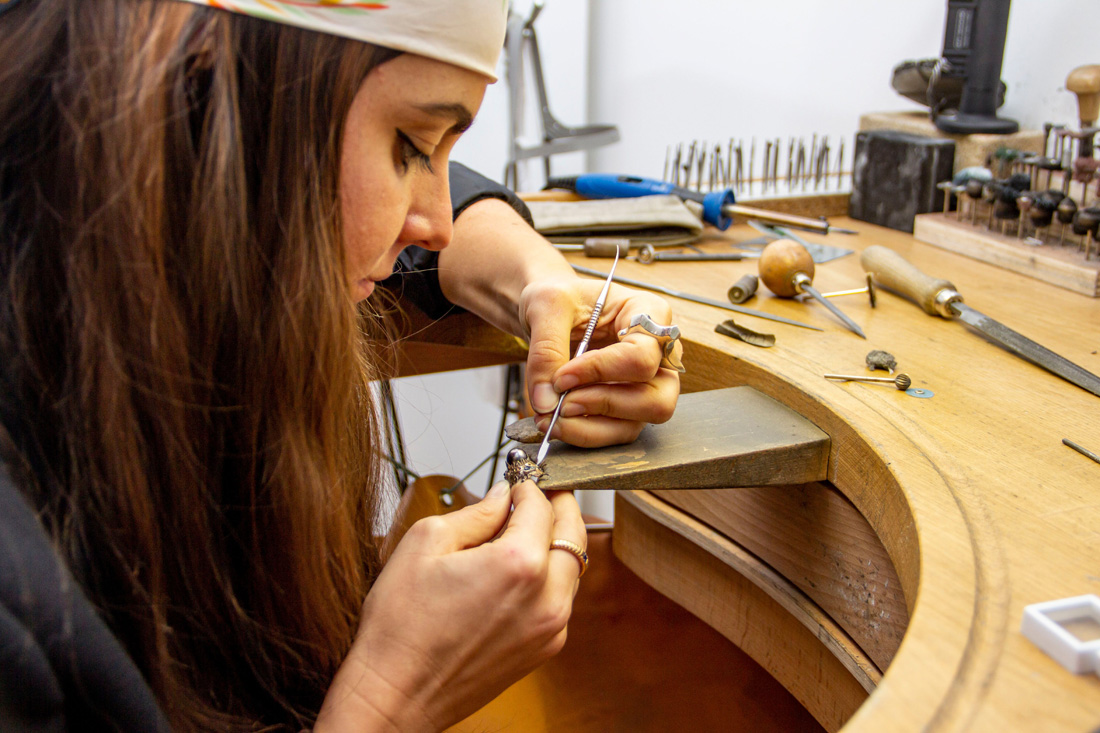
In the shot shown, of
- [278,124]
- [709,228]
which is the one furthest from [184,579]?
[709,228]

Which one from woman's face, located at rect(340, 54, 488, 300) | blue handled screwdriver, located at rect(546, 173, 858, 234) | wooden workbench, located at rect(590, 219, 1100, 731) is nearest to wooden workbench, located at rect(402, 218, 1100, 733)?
Answer: wooden workbench, located at rect(590, 219, 1100, 731)

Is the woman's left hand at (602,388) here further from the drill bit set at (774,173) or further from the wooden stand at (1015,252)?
the drill bit set at (774,173)

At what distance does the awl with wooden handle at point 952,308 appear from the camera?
40.1 inches

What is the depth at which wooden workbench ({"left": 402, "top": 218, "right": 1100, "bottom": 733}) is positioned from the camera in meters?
0.55

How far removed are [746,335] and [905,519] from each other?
433mm

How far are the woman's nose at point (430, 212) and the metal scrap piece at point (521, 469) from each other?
25cm

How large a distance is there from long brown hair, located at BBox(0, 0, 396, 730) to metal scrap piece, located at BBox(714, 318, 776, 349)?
62 centimetres

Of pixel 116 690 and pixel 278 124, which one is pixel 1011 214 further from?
pixel 116 690

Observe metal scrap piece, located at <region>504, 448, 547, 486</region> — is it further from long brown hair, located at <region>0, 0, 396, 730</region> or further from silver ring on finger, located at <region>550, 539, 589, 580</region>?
long brown hair, located at <region>0, 0, 396, 730</region>

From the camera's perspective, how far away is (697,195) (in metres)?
1.70

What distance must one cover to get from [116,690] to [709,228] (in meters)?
1.44

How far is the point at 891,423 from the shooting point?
911 millimetres

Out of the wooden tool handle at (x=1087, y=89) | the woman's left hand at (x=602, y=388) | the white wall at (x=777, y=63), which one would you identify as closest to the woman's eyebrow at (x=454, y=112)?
the woman's left hand at (x=602, y=388)

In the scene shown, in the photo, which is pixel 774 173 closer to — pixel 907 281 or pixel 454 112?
pixel 907 281
